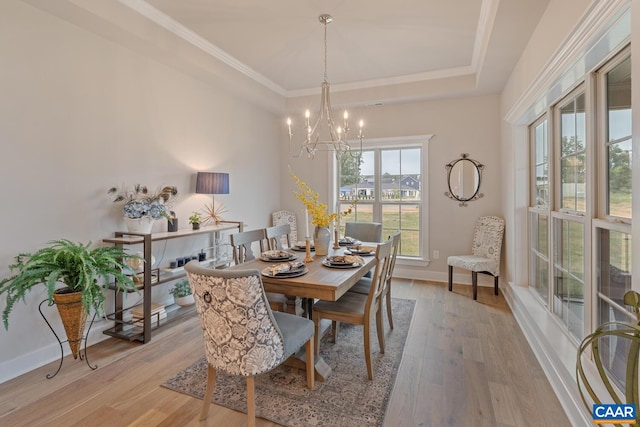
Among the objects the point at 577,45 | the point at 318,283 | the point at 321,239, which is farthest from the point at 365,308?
the point at 577,45

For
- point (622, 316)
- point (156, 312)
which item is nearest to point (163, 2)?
point (156, 312)

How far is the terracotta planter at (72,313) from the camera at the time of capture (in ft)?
7.72

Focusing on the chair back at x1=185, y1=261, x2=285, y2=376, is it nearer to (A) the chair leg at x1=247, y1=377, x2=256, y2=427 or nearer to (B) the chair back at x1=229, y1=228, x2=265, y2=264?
(A) the chair leg at x1=247, y1=377, x2=256, y2=427

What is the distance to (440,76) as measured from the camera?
4.36 meters

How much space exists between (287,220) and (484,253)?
302 centimetres

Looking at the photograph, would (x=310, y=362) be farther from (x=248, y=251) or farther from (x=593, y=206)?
(x=593, y=206)

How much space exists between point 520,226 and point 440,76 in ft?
7.24

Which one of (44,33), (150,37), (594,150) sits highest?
(150,37)

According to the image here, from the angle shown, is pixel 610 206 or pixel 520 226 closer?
pixel 610 206

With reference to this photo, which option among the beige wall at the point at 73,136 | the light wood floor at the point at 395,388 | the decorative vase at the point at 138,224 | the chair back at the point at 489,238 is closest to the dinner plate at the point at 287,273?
the light wood floor at the point at 395,388

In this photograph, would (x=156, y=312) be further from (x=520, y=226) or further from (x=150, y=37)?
(x=520, y=226)

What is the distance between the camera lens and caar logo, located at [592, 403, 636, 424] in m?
1.05

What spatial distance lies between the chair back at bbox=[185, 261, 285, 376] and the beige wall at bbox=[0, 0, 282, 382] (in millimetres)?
1725

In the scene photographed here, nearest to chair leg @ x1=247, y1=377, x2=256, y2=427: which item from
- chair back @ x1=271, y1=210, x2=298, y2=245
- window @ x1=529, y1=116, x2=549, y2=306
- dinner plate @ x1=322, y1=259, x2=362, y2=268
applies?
dinner plate @ x1=322, y1=259, x2=362, y2=268
